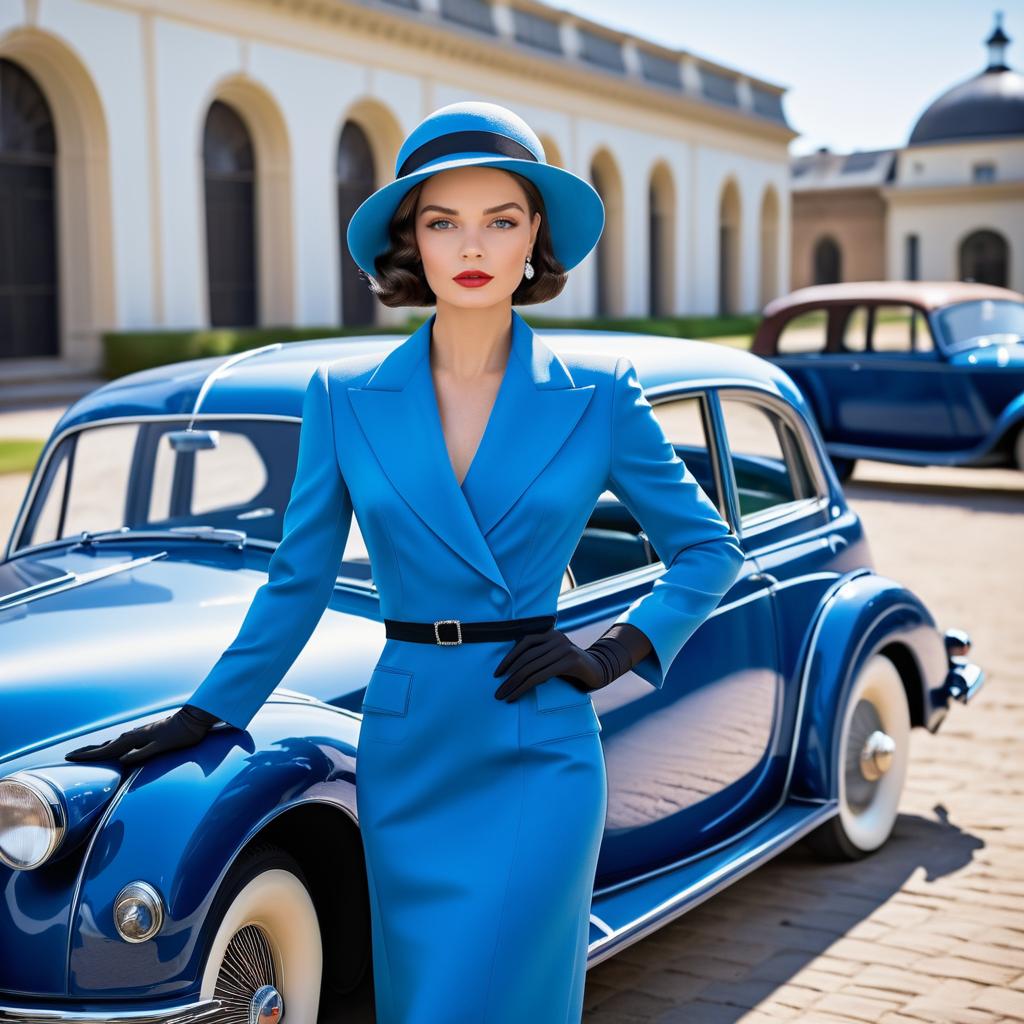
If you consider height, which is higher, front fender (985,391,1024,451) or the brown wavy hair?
the brown wavy hair

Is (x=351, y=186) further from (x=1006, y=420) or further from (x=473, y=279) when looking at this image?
(x=473, y=279)

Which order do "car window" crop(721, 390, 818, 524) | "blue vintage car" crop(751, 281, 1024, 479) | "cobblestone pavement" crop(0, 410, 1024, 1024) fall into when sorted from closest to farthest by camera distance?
"cobblestone pavement" crop(0, 410, 1024, 1024) < "car window" crop(721, 390, 818, 524) < "blue vintage car" crop(751, 281, 1024, 479)

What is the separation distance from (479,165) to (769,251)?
46001 millimetres

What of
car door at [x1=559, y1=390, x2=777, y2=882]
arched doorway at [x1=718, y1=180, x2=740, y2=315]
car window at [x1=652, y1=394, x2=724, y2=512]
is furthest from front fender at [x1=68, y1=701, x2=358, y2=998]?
arched doorway at [x1=718, y1=180, x2=740, y2=315]

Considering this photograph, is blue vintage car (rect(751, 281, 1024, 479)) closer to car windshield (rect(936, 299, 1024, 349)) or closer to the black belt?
car windshield (rect(936, 299, 1024, 349))

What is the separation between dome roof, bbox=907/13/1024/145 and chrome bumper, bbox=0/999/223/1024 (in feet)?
196

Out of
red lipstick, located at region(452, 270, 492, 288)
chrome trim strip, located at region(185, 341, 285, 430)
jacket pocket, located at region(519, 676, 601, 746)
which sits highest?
red lipstick, located at region(452, 270, 492, 288)

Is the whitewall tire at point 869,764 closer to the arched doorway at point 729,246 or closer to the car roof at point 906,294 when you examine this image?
the car roof at point 906,294

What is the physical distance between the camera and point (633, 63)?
1431 inches

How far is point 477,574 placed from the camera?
7.07 ft

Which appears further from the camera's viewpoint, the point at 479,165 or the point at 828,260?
the point at 828,260

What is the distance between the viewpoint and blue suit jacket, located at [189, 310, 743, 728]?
2176 mm

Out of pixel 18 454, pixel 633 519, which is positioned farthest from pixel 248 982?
pixel 18 454

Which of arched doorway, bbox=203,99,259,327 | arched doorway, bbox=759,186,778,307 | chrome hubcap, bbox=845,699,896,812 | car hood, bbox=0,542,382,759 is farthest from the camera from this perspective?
arched doorway, bbox=759,186,778,307
